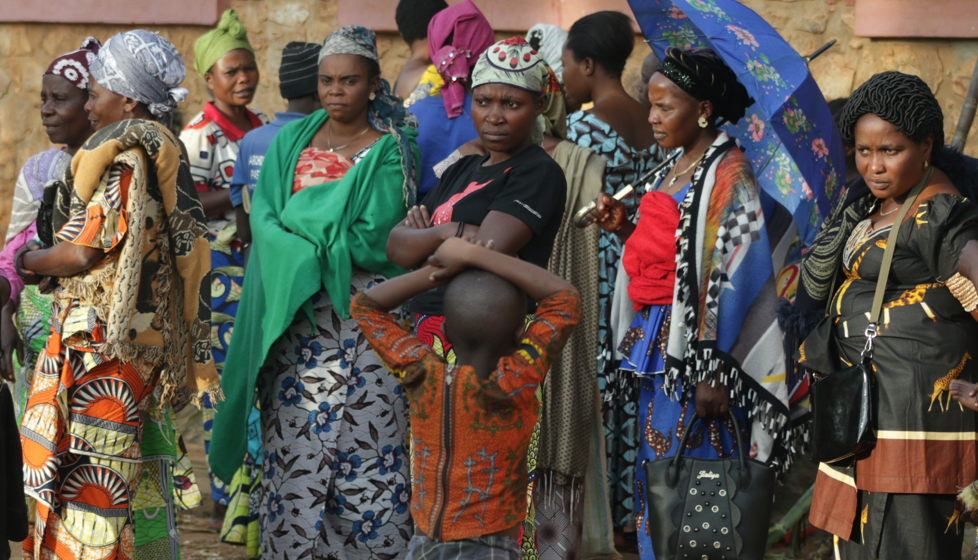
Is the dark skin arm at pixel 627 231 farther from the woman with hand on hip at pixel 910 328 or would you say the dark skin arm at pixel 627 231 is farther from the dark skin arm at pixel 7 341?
the dark skin arm at pixel 7 341

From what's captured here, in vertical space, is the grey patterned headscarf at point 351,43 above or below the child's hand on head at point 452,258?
above

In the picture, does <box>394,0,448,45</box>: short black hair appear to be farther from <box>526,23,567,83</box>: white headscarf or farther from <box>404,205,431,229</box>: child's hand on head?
<box>404,205,431,229</box>: child's hand on head

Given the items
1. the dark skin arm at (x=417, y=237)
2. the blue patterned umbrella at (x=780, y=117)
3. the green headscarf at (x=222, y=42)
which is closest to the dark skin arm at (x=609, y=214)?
the blue patterned umbrella at (x=780, y=117)

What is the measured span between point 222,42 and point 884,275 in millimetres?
4540

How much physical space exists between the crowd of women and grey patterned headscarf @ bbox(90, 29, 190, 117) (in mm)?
10

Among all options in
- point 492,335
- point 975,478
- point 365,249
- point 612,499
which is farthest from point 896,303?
point 612,499

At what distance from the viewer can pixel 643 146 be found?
547cm

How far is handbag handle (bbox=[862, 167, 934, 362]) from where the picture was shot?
10.6 ft

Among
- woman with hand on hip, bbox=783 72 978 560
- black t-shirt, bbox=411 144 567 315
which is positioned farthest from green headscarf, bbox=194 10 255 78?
woman with hand on hip, bbox=783 72 978 560

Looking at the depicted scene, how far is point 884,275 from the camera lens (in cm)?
326

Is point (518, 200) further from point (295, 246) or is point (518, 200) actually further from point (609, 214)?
point (295, 246)

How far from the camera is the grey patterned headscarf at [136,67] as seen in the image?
398 centimetres

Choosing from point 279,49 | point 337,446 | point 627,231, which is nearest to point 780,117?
point 627,231

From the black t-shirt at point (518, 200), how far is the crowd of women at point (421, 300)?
1cm
